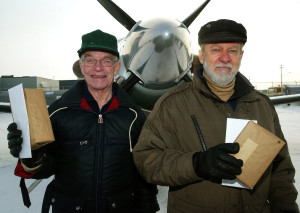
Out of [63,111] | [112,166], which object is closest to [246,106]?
[112,166]

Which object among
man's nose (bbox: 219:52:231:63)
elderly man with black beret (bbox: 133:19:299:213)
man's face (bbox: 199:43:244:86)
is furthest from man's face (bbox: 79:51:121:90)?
man's nose (bbox: 219:52:231:63)

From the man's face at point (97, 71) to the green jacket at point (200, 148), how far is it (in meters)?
0.59

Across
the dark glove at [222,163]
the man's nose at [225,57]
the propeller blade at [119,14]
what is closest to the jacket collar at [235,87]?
the man's nose at [225,57]

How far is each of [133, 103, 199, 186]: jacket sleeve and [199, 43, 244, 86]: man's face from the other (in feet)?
1.47

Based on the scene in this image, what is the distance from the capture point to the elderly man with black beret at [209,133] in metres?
1.50

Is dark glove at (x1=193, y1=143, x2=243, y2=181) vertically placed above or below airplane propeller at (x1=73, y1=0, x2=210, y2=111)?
below

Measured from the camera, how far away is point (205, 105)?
64.4 inches

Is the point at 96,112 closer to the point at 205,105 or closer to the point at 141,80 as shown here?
the point at 205,105

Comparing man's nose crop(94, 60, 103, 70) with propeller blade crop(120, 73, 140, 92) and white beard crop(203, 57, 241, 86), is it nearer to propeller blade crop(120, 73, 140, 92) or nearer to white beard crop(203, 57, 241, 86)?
white beard crop(203, 57, 241, 86)

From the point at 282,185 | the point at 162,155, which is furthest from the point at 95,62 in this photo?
the point at 282,185

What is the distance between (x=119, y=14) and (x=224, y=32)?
3189mm

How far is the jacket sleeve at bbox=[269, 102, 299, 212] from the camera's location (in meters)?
1.62

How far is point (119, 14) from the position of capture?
14.5ft

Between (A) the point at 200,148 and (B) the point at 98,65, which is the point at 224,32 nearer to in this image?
(A) the point at 200,148
